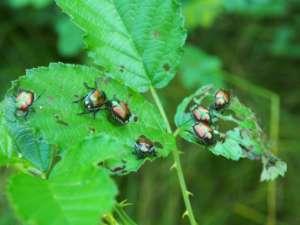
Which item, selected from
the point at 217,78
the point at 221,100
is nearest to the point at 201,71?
the point at 217,78

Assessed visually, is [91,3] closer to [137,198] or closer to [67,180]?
[67,180]

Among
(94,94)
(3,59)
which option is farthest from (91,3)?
(3,59)

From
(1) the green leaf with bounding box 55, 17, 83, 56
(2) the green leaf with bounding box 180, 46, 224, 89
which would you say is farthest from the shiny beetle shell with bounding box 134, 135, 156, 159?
(1) the green leaf with bounding box 55, 17, 83, 56

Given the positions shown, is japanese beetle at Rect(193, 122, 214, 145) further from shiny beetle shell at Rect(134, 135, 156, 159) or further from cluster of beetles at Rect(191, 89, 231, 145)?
shiny beetle shell at Rect(134, 135, 156, 159)

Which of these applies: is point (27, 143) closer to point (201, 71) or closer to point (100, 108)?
point (100, 108)

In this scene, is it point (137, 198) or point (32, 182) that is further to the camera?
point (137, 198)

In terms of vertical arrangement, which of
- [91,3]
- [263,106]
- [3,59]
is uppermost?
[91,3]

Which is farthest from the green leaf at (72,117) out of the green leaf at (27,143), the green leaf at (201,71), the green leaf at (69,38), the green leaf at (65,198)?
the green leaf at (69,38)
